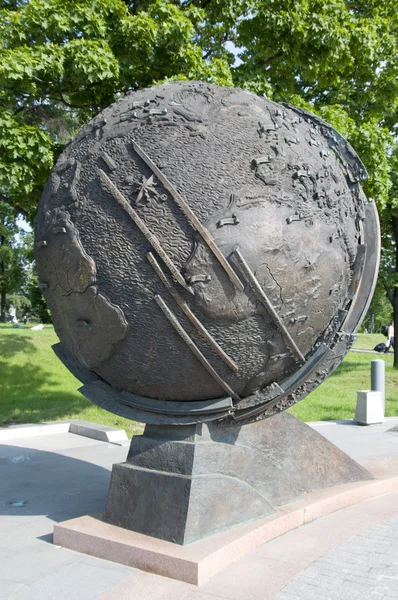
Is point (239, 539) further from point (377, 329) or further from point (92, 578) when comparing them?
point (377, 329)

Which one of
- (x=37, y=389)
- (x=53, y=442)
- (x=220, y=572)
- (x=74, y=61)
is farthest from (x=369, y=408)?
(x=74, y=61)

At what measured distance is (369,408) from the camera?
968 centimetres

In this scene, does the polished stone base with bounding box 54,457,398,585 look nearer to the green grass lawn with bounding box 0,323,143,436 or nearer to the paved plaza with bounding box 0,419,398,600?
the paved plaza with bounding box 0,419,398,600

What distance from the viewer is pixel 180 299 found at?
12.7ft

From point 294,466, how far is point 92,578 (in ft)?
6.85

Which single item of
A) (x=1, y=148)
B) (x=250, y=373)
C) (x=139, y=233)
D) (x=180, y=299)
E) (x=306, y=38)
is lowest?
(x=250, y=373)

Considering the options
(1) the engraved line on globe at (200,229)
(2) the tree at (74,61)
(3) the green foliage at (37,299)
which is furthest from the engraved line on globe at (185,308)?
(3) the green foliage at (37,299)

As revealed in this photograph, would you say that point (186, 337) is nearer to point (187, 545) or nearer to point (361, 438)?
point (187, 545)

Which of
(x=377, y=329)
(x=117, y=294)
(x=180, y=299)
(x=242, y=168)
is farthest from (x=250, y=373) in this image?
(x=377, y=329)

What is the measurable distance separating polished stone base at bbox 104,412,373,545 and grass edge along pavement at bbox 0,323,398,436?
474cm

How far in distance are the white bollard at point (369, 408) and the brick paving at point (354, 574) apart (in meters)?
5.30

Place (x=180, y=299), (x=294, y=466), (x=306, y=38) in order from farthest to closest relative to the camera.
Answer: (x=306, y=38), (x=294, y=466), (x=180, y=299)

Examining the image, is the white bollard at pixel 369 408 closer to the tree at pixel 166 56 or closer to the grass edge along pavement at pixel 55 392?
the grass edge along pavement at pixel 55 392

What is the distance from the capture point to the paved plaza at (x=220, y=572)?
3525 millimetres
